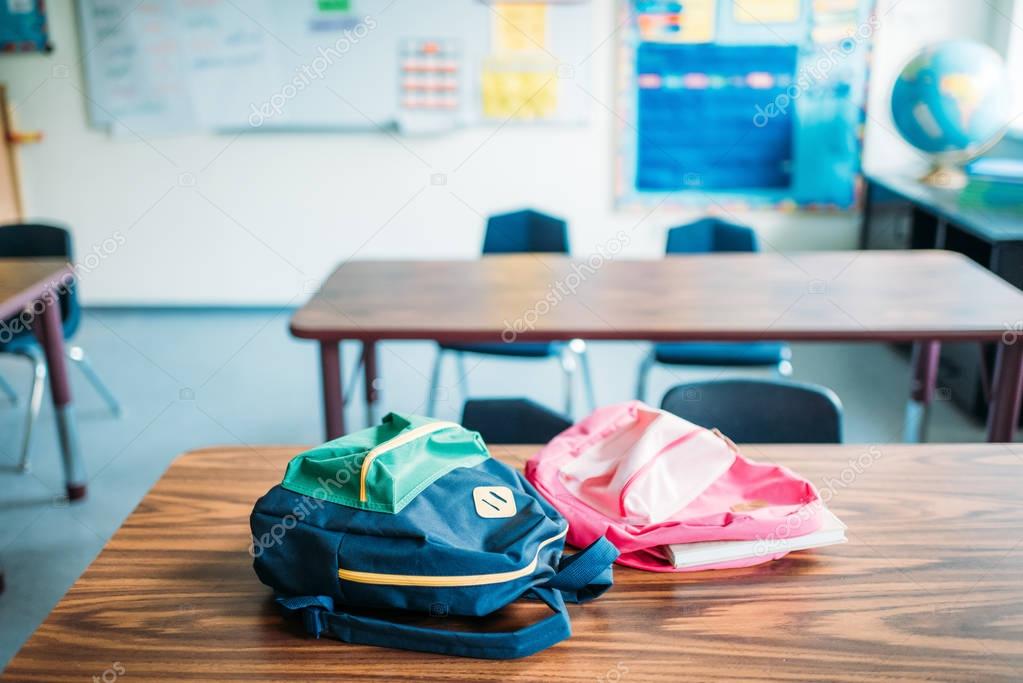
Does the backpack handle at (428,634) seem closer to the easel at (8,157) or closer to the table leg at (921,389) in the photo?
the table leg at (921,389)

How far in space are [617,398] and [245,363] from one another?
1.64 m

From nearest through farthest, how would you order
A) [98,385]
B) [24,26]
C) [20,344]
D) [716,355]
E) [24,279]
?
[24,279] → [716,355] → [20,344] → [98,385] → [24,26]

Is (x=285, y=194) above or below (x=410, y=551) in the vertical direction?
below

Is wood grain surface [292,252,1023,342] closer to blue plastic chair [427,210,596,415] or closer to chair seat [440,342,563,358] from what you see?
chair seat [440,342,563,358]

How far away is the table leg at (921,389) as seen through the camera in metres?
2.86

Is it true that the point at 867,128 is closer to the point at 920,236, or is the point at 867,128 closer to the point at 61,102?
the point at 920,236

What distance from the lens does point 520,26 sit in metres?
4.38

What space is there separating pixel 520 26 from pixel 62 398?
103 inches

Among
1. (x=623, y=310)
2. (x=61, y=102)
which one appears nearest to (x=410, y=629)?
(x=623, y=310)

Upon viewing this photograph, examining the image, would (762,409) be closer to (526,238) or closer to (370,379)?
(370,379)

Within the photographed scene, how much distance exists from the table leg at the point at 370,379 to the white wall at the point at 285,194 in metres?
1.70

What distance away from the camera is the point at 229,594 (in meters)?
1.25

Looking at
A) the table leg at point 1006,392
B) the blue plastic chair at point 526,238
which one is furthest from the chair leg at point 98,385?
the table leg at point 1006,392

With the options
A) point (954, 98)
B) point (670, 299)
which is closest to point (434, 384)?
point (670, 299)
